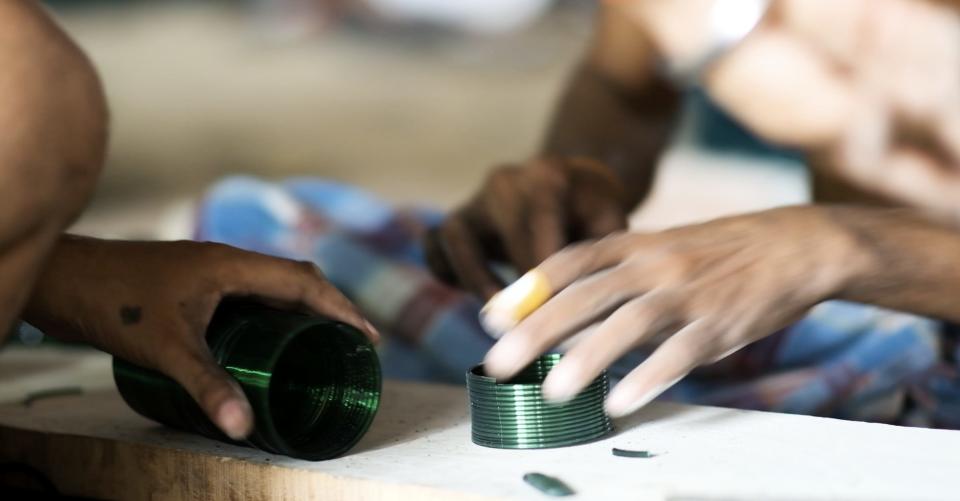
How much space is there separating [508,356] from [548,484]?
0.09 metres

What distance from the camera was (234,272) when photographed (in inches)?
31.5

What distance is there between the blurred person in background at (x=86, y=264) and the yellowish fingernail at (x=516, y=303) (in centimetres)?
9

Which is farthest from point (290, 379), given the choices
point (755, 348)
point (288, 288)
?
point (755, 348)

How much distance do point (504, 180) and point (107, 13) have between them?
274 cm

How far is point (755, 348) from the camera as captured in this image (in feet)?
4.27

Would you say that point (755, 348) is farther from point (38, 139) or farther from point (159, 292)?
point (38, 139)

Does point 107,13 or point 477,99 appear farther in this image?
point 477,99

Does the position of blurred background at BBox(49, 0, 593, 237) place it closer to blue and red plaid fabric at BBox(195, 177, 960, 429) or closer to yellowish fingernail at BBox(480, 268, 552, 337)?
blue and red plaid fabric at BBox(195, 177, 960, 429)

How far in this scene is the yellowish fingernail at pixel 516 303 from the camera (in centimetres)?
77

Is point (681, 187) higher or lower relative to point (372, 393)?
lower

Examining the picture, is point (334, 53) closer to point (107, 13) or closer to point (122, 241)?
point (107, 13)

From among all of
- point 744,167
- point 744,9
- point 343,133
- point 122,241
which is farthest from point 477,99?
point 122,241

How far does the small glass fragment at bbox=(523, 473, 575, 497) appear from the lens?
679 mm

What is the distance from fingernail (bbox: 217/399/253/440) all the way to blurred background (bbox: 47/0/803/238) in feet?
8.94
